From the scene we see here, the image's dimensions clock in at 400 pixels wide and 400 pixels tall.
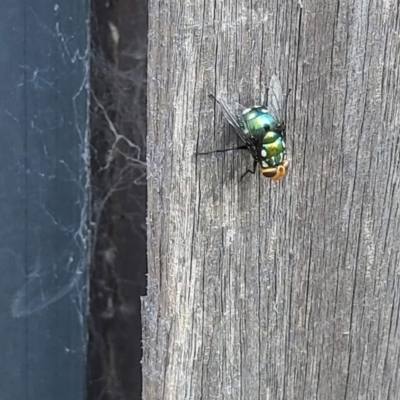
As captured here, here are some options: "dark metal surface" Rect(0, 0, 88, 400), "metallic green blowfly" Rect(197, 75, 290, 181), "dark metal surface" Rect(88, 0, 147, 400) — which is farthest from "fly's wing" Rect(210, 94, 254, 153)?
"dark metal surface" Rect(0, 0, 88, 400)

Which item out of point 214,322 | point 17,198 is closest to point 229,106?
point 214,322

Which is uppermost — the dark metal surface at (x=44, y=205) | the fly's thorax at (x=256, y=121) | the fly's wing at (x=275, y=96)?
the fly's wing at (x=275, y=96)

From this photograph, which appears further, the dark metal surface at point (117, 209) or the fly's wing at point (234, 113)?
the dark metal surface at point (117, 209)

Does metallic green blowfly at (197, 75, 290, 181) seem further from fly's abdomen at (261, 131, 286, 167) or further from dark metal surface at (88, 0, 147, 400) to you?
dark metal surface at (88, 0, 147, 400)

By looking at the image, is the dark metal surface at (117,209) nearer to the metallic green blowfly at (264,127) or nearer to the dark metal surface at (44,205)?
the dark metal surface at (44,205)

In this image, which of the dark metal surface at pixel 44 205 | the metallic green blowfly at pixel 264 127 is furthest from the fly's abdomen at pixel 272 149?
the dark metal surface at pixel 44 205
